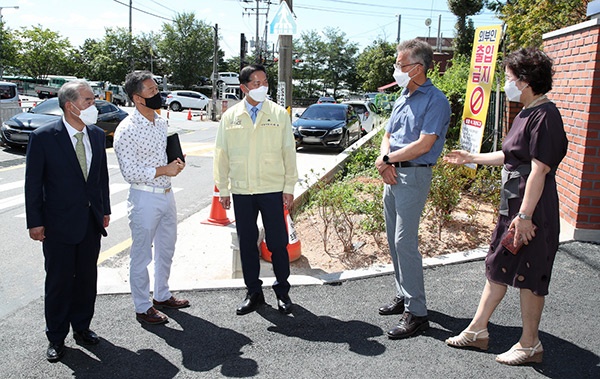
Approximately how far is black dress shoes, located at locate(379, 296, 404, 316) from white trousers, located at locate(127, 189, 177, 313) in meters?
1.80

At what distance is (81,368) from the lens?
11.0 feet

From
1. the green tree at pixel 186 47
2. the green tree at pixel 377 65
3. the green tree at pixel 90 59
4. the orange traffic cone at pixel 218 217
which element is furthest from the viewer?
the green tree at pixel 186 47

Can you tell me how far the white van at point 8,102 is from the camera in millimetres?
15880

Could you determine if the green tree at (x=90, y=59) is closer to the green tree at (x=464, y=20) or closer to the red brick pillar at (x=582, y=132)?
the green tree at (x=464, y=20)

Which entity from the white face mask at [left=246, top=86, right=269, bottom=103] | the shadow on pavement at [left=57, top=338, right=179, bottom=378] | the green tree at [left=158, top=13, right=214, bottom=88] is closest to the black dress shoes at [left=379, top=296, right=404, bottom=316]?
the shadow on pavement at [left=57, top=338, right=179, bottom=378]

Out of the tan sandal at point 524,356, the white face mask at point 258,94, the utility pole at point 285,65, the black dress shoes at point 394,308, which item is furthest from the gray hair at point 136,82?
the utility pole at point 285,65

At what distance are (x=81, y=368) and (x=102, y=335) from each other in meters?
0.48

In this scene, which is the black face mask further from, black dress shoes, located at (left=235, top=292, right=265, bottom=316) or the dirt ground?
the dirt ground

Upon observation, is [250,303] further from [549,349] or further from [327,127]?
[327,127]

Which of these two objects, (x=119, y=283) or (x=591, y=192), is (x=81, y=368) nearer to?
(x=119, y=283)

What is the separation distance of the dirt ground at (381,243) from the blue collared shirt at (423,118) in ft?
6.00

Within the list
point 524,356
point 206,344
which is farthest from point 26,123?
point 524,356

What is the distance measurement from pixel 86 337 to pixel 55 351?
24cm

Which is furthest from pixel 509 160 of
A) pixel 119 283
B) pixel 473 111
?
pixel 473 111
